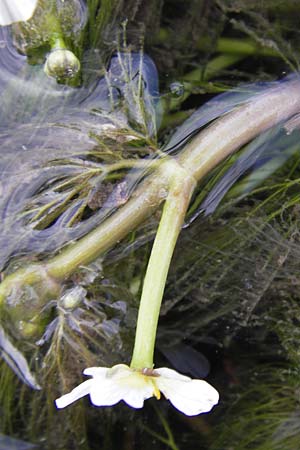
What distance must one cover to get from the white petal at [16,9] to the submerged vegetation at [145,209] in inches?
3.3

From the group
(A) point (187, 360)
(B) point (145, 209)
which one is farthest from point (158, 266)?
(A) point (187, 360)

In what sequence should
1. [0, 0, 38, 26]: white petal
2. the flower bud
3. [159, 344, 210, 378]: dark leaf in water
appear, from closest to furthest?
1. [0, 0, 38, 26]: white petal
2. the flower bud
3. [159, 344, 210, 378]: dark leaf in water

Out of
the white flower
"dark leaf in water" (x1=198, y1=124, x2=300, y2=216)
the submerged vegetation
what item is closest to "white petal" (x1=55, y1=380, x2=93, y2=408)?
the white flower

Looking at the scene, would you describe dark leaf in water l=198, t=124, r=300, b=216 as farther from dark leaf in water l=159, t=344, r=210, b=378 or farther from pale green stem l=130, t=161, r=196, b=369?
dark leaf in water l=159, t=344, r=210, b=378

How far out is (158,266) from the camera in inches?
29.5

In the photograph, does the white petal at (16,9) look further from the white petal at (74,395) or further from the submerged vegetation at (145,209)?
the white petal at (74,395)

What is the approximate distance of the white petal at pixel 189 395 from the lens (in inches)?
26.0

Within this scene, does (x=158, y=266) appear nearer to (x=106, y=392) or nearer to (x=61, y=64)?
(x=106, y=392)

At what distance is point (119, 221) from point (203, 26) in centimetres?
45

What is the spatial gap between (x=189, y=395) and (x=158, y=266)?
0.16 metres

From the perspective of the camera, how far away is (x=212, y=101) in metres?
1.01

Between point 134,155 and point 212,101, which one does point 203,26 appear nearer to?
point 212,101

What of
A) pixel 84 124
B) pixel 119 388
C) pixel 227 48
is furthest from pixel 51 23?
pixel 119 388

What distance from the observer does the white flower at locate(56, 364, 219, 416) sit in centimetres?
65
